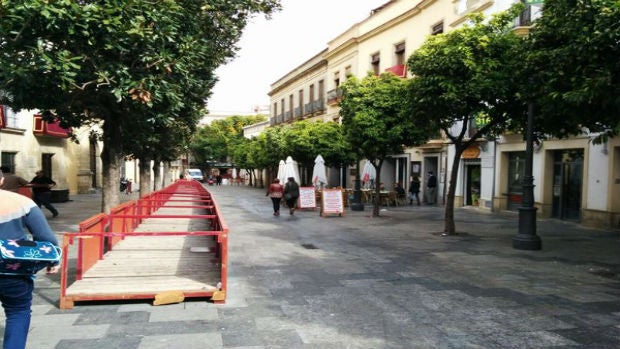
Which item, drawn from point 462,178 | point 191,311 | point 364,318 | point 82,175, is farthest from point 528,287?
point 82,175

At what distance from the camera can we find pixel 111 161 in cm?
1017

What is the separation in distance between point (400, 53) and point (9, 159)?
19760 mm

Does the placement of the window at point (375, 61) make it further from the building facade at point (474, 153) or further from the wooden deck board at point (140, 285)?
the wooden deck board at point (140, 285)

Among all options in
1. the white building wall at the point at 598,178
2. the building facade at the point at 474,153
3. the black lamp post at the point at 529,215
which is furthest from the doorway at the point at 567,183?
the black lamp post at the point at 529,215

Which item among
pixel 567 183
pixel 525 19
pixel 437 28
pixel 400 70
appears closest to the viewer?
pixel 567 183

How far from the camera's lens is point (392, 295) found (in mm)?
6344

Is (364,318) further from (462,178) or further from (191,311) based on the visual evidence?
(462,178)

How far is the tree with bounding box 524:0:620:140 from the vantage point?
646 centimetres

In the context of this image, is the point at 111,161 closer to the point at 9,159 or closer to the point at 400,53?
the point at 9,159

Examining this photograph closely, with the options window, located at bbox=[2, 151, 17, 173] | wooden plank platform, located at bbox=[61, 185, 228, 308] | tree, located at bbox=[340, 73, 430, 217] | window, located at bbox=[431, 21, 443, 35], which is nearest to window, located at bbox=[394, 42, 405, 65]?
window, located at bbox=[431, 21, 443, 35]

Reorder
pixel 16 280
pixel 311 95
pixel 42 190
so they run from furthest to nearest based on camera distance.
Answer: pixel 311 95
pixel 42 190
pixel 16 280

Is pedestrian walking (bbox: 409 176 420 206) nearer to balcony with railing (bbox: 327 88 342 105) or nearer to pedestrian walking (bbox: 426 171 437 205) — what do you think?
pedestrian walking (bbox: 426 171 437 205)

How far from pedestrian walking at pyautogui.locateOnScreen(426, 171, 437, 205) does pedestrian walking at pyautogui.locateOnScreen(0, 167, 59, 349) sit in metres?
20.8

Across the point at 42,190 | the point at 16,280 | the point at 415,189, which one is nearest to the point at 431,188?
the point at 415,189
